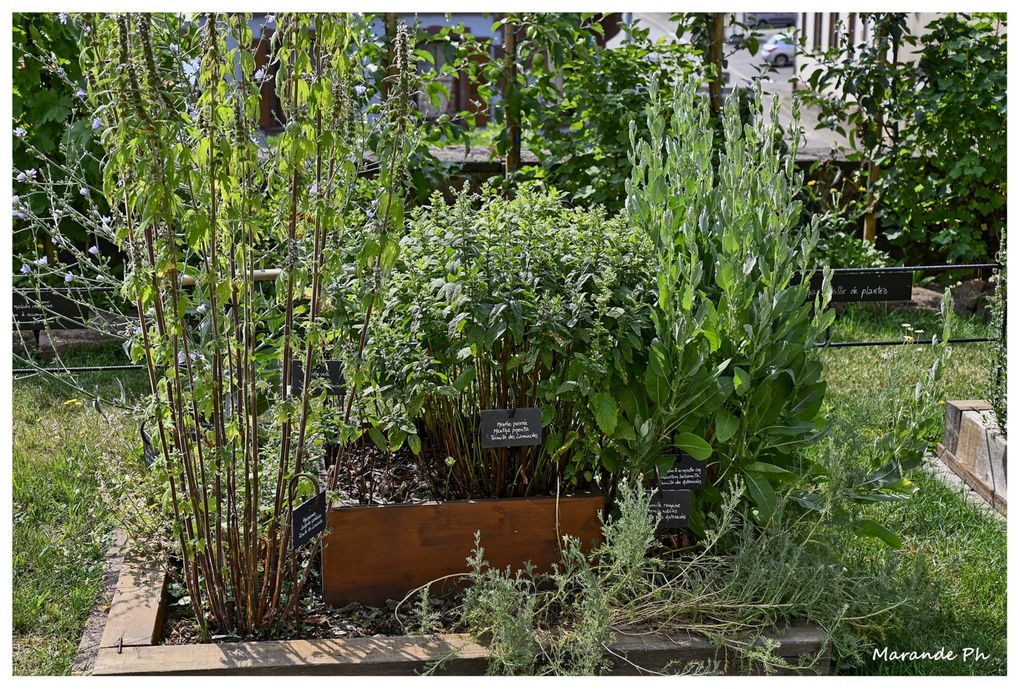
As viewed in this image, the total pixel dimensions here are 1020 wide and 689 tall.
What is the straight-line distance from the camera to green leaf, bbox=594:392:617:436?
8.71ft

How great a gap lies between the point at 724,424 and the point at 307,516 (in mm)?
1092

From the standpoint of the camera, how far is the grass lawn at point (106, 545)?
2738 mm

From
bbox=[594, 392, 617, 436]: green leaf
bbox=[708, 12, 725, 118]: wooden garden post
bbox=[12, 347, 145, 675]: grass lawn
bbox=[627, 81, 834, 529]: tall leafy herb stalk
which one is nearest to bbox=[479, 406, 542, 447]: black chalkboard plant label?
bbox=[594, 392, 617, 436]: green leaf

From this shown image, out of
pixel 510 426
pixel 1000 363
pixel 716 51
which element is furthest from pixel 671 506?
pixel 716 51

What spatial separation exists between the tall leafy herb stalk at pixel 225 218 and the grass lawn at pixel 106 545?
0.55 m

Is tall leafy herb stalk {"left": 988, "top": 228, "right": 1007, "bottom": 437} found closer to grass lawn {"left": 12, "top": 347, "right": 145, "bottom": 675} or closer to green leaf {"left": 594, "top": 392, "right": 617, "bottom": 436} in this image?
green leaf {"left": 594, "top": 392, "right": 617, "bottom": 436}

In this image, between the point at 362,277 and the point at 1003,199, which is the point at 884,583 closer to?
the point at 362,277

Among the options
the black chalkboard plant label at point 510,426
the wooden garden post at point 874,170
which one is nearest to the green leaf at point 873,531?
the black chalkboard plant label at point 510,426

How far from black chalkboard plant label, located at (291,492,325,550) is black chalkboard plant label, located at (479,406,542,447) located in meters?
0.44

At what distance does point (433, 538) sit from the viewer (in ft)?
9.09

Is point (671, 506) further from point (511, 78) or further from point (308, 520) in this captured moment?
point (511, 78)

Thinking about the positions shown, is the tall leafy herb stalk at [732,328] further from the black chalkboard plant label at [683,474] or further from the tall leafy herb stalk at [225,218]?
the tall leafy herb stalk at [225,218]

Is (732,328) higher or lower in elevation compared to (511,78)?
lower

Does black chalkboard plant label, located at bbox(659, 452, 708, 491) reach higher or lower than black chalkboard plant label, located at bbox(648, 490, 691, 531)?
higher
